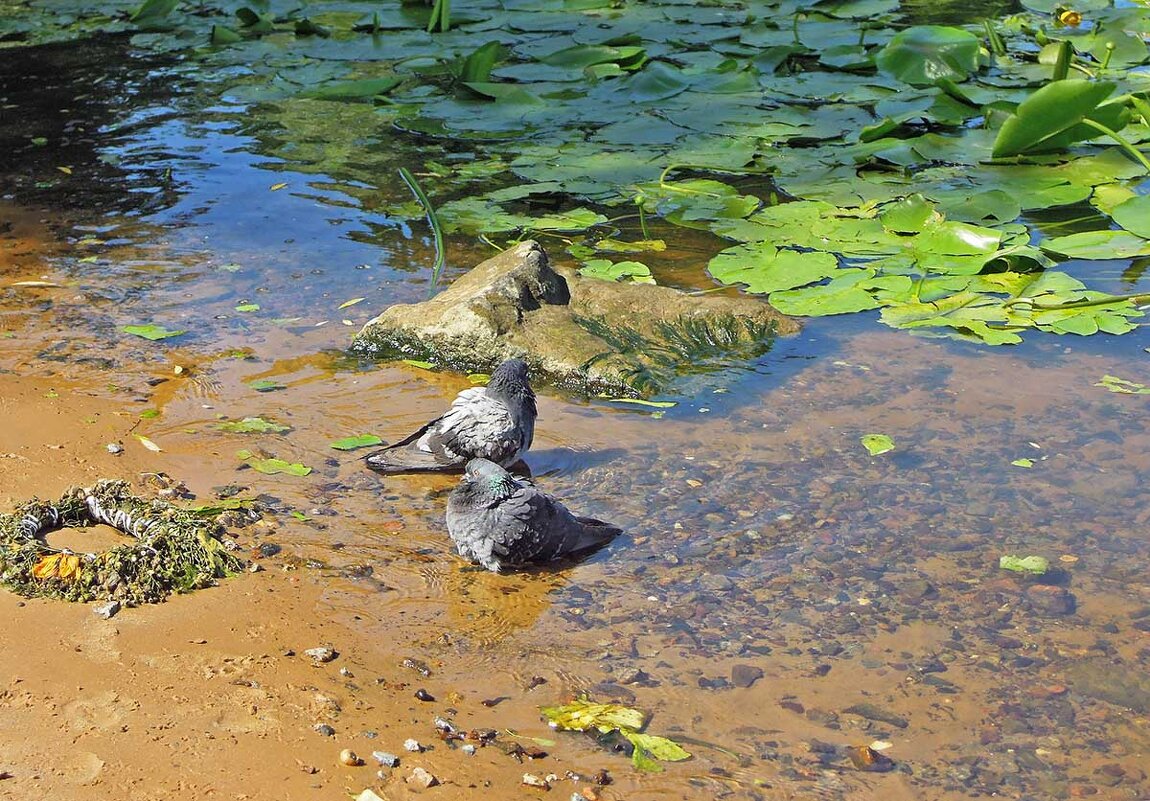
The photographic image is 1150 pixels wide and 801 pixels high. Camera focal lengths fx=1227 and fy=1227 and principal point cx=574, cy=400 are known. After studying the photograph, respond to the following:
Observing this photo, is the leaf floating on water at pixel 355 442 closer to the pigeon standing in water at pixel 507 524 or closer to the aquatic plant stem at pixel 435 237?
the pigeon standing in water at pixel 507 524

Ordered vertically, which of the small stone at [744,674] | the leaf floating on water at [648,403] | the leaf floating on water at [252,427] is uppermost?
the leaf floating on water at [252,427]

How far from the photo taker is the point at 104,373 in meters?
4.78

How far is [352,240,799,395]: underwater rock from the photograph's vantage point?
4.84 m

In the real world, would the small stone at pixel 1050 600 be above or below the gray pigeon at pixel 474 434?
below

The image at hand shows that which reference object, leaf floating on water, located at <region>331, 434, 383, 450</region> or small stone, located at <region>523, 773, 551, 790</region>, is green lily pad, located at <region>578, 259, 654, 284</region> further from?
small stone, located at <region>523, 773, 551, 790</region>

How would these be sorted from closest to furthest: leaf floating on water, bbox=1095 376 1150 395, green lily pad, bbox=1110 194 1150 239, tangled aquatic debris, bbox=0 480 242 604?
tangled aquatic debris, bbox=0 480 242 604, leaf floating on water, bbox=1095 376 1150 395, green lily pad, bbox=1110 194 1150 239

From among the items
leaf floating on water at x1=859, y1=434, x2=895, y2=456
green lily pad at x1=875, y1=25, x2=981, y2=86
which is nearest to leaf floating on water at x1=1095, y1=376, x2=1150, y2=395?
leaf floating on water at x1=859, y1=434, x2=895, y2=456

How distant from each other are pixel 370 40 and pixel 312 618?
7135 mm

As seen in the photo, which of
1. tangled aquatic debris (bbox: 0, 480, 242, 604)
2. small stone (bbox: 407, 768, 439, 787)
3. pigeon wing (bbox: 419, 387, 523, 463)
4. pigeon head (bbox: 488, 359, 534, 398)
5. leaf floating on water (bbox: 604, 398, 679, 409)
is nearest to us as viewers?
small stone (bbox: 407, 768, 439, 787)

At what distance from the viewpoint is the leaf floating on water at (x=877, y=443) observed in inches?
166

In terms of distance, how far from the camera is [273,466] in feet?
13.4

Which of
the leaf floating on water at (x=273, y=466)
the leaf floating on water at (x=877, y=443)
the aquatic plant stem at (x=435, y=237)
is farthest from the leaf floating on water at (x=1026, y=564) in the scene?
the aquatic plant stem at (x=435, y=237)

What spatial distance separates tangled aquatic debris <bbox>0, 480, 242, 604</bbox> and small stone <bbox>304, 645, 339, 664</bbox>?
0.44m

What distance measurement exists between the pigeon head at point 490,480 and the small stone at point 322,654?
67cm
